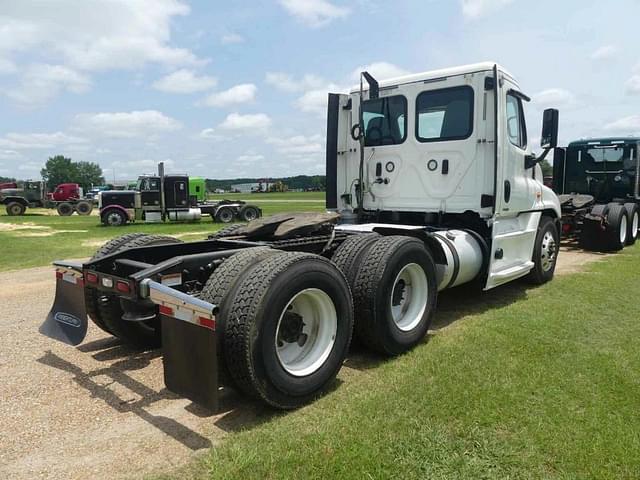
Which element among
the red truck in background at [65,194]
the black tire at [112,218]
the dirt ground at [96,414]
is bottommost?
the dirt ground at [96,414]

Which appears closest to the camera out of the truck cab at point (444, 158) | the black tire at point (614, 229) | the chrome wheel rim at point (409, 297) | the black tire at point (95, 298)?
the black tire at point (95, 298)

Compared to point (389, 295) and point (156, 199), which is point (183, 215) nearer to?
point (156, 199)

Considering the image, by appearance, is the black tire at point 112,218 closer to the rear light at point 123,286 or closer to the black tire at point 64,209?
the black tire at point 64,209

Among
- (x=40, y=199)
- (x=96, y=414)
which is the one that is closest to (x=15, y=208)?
(x=40, y=199)

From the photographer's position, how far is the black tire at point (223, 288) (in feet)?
10.7

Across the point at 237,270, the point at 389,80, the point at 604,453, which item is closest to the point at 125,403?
the point at 237,270

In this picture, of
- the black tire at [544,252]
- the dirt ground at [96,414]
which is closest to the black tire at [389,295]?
the dirt ground at [96,414]

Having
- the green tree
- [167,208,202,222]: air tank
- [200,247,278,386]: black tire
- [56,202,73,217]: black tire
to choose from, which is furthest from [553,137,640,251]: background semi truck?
the green tree

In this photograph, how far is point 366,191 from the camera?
6902mm

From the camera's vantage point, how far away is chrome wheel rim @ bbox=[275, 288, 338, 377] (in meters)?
3.70

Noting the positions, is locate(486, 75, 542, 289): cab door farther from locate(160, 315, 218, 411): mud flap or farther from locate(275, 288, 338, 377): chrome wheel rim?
locate(160, 315, 218, 411): mud flap

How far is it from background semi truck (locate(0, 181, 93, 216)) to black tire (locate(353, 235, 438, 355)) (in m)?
32.5

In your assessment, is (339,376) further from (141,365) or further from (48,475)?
(48,475)

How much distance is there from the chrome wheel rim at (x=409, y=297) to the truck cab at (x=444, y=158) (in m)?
1.48
